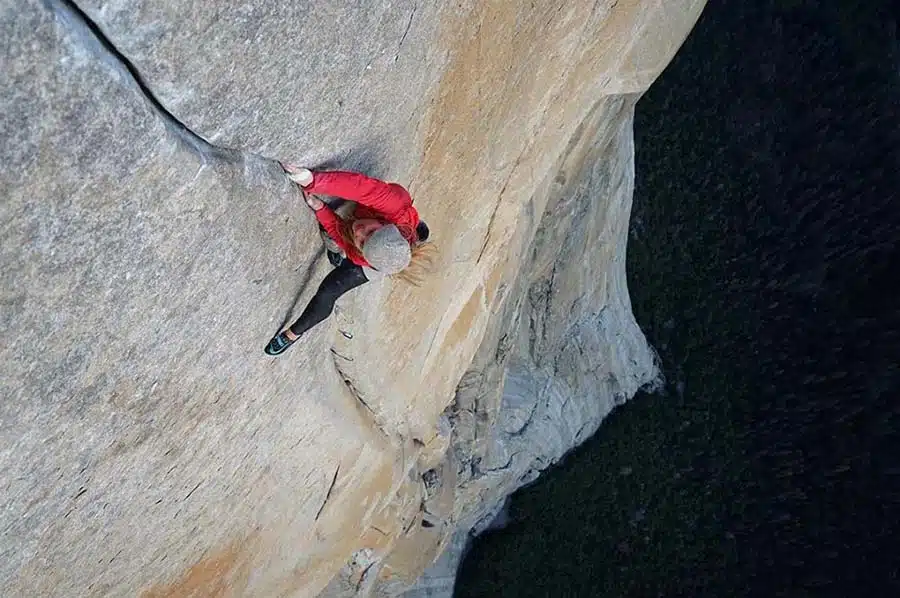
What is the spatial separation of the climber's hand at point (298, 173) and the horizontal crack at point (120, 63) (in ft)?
1.38

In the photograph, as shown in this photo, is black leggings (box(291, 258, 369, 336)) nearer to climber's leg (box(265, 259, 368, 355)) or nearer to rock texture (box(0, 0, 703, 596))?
climber's leg (box(265, 259, 368, 355))

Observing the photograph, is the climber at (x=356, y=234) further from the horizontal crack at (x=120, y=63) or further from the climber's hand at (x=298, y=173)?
the horizontal crack at (x=120, y=63)

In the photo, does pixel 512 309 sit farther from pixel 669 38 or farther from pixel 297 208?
pixel 297 208

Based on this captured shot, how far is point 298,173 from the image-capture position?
3854 millimetres

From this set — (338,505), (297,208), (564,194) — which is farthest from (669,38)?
(338,505)

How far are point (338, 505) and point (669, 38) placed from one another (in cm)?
550

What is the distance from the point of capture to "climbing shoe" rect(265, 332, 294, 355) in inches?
179

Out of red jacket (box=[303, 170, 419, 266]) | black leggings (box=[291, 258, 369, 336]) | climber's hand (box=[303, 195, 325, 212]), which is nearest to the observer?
red jacket (box=[303, 170, 419, 266])

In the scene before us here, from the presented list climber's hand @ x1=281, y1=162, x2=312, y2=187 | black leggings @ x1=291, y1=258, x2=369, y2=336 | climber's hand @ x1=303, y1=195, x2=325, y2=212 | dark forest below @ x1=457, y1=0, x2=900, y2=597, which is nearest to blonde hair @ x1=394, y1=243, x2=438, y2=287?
black leggings @ x1=291, y1=258, x2=369, y2=336

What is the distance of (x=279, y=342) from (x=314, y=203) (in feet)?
3.08

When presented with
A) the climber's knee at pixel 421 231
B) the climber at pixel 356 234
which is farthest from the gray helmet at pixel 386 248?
the climber's knee at pixel 421 231

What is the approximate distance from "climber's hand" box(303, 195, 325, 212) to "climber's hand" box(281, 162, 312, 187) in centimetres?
20

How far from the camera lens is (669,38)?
735 cm

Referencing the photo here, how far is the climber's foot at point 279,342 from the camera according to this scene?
14.9 feet
